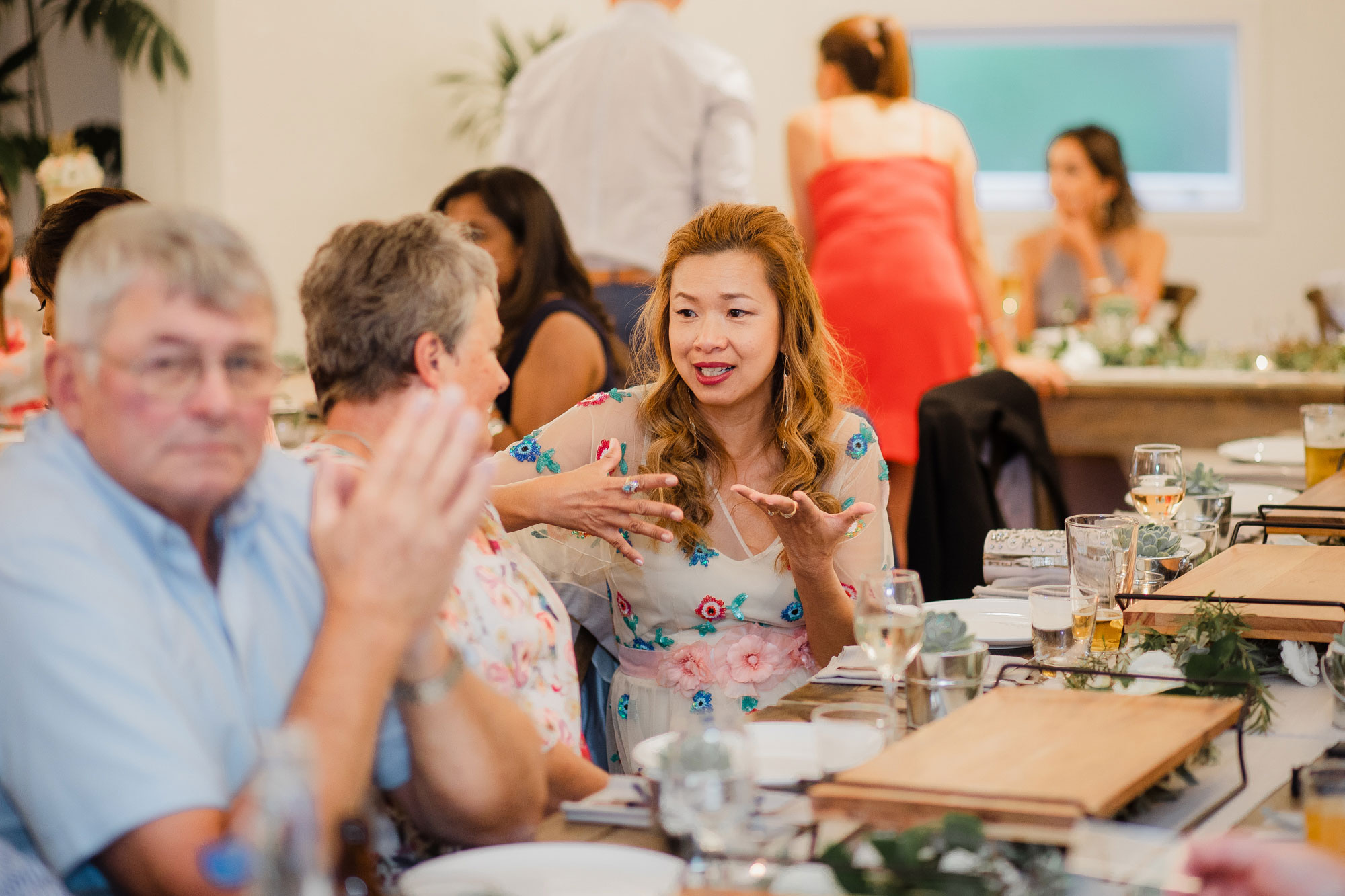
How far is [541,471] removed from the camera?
2.33 m

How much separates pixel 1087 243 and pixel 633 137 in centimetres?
284

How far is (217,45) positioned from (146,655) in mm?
5227

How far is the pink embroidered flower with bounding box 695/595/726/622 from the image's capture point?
224 cm

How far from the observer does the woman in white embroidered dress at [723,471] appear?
222 centimetres

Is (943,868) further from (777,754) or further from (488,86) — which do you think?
(488,86)

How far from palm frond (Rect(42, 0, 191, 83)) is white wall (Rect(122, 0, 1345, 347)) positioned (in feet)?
0.31

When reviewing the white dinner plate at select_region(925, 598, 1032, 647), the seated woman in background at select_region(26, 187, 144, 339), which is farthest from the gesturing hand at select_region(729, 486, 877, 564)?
the seated woman in background at select_region(26, 187, 144, 339)

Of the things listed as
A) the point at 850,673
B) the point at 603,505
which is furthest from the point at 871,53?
the point at 850,673

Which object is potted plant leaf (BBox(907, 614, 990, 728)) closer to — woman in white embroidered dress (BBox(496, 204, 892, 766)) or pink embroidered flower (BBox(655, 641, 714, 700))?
woman in white embroidered dress (BBox(496, 204, 892, 766))

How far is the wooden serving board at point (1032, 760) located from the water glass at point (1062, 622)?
294mm

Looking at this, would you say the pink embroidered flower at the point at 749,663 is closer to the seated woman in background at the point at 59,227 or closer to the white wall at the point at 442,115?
the seated woman in background at the point at 59,227

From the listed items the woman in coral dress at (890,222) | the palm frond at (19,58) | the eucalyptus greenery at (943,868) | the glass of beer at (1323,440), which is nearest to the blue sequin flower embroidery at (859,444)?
the glass of beer at (1323,440)

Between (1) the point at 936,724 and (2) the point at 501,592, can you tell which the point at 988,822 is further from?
(2) the point at 501,592

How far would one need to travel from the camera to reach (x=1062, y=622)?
1.66 metres
